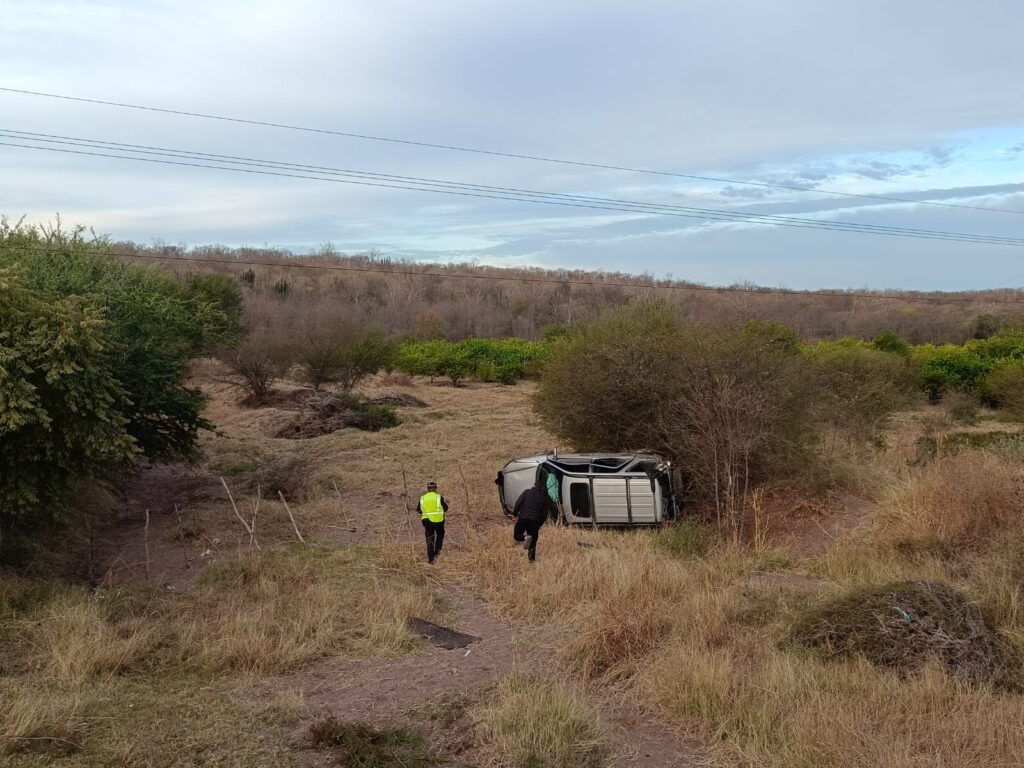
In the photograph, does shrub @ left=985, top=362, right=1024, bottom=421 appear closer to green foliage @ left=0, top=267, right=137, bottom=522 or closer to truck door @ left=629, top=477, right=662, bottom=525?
truck door @ left=629, top=477, right=662, bottom=525

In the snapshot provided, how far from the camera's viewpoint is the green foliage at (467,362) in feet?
155

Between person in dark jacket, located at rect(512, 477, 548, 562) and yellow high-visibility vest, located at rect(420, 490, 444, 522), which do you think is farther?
yellow high-visibility vest, located at rect(420, 490, 444, 522)

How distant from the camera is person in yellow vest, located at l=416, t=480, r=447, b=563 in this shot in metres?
12.8

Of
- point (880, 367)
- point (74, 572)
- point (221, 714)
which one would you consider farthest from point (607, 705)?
point (880, 367)

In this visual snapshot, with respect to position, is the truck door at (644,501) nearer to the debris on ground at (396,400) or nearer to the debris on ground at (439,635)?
the debris on ground at (439,635)

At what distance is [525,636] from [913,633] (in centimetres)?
394

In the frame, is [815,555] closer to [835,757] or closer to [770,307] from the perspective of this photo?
[835,757]

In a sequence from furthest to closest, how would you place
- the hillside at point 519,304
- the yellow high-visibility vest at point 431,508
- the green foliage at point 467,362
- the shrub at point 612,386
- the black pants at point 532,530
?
the hillside at point 519,304 < the green foliage at point 467,362 < the shrub at point 612,386 < the yellow high-visibility vest at point 431,508 < the black pants at point 532,530

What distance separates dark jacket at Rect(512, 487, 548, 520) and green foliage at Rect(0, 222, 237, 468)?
779 cm

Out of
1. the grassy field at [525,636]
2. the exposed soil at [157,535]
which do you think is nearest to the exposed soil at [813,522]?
the grassy field at [525,636]

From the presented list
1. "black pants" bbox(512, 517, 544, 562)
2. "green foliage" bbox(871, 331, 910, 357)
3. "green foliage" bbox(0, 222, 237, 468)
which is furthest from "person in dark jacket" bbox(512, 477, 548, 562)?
"green foliage" bbox(871, 331, 910, 357)

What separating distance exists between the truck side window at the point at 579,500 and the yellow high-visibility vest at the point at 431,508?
120 inches

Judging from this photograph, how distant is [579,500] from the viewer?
15086mm

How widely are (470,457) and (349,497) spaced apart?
4.93m
